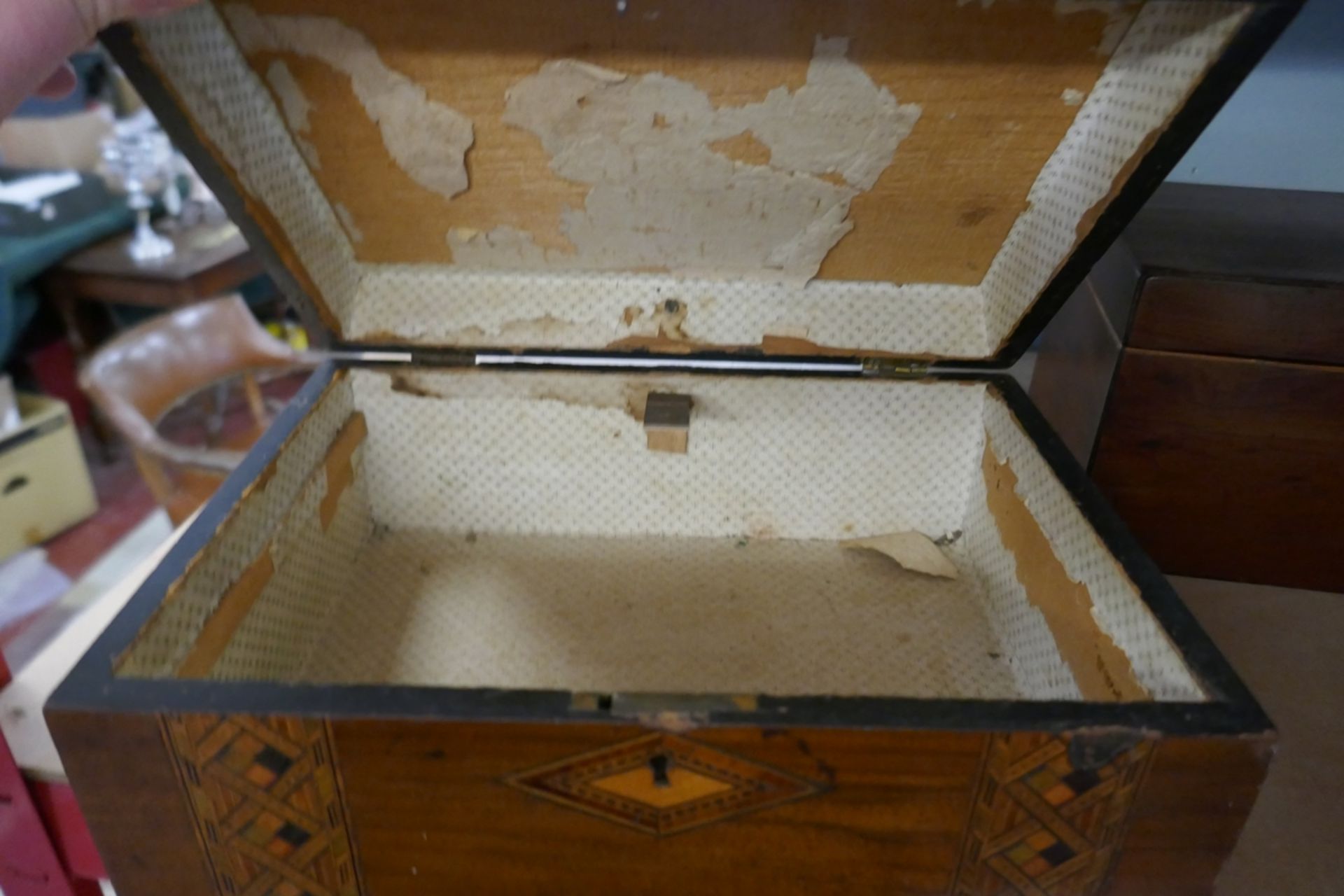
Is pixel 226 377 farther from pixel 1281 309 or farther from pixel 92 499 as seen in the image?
pixel 1281 309

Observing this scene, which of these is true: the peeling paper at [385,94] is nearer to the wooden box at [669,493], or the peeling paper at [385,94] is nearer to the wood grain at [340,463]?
the wooden box at [669,493]

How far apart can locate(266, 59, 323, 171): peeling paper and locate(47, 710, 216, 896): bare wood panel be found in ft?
2.17

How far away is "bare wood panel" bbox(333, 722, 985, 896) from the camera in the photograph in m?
0.69

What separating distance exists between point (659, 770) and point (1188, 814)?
418 millimetres

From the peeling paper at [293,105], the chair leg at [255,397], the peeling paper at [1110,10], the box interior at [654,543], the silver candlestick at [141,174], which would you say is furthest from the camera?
the silver candlestick at [141,174]

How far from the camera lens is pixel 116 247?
2.71 metres

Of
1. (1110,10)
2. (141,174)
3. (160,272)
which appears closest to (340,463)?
(1110,10)

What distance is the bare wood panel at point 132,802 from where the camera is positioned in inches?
26.8

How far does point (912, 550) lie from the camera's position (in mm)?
1323

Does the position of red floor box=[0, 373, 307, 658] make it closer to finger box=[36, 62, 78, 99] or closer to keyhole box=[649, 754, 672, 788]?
finger box=[36, 62, 78, 99]

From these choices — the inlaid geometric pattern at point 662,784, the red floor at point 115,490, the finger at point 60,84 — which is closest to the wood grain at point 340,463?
the finger at point 60,84

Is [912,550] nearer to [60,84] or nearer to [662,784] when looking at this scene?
[662,784]

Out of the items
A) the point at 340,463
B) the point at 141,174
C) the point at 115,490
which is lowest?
the point at 115,490

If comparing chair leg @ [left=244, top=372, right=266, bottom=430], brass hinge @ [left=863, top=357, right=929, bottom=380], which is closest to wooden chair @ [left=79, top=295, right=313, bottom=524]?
chair leg @ [left=244, top=372, right=266, bottom=430]
